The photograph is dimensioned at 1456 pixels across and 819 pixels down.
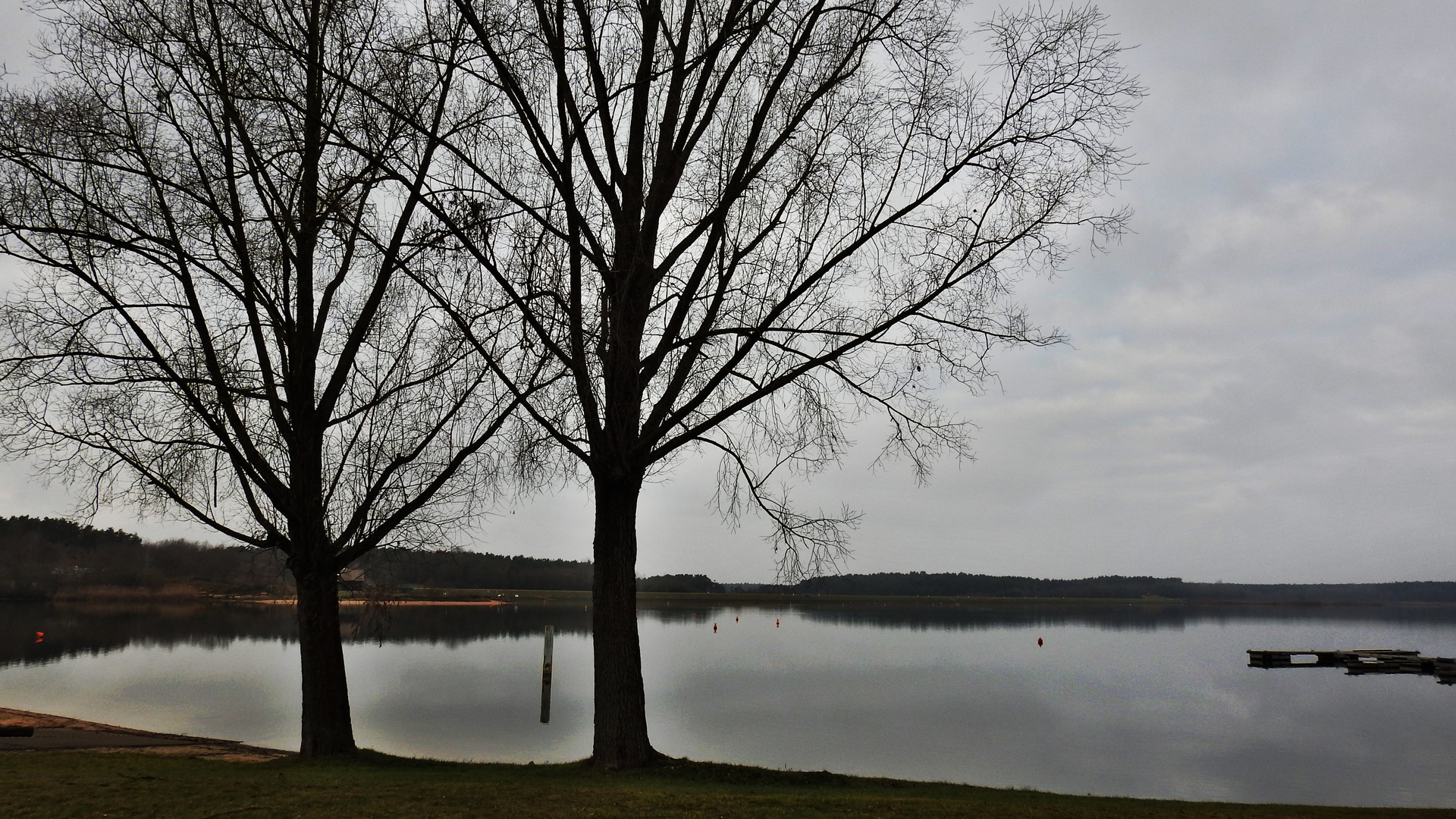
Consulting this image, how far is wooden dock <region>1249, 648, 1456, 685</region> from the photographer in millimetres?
49031

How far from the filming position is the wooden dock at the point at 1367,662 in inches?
1930

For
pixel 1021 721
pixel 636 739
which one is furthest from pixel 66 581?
pixel 636 739

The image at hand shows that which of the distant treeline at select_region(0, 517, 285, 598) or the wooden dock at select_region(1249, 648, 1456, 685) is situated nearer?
the wooden dock at select_region(1249, 648, 1456, 685)

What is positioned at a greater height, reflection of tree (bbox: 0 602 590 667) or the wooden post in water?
the wooden post in water

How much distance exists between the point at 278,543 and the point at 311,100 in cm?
597

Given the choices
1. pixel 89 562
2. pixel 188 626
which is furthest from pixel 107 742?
pixel 89 562

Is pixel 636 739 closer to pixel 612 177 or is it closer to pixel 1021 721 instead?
pixel 612 177

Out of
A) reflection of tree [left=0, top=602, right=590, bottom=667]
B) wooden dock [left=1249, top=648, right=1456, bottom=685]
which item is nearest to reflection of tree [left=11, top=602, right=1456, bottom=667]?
reflection of tree [left=0, top=602, right=590, bottom=667]

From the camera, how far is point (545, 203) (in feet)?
31.3

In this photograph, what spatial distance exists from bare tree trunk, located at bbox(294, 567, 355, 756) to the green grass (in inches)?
18.5

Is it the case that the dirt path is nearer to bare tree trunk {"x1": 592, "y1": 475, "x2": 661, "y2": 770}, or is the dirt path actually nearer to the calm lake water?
the calm lake water

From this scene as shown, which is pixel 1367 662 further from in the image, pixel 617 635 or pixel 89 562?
pixel 89 562

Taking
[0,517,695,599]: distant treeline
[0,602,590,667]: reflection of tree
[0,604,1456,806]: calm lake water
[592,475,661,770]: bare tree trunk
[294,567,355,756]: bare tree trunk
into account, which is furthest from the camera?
[0,517,695,599]: distant treeline

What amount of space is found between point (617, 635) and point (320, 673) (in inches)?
188
